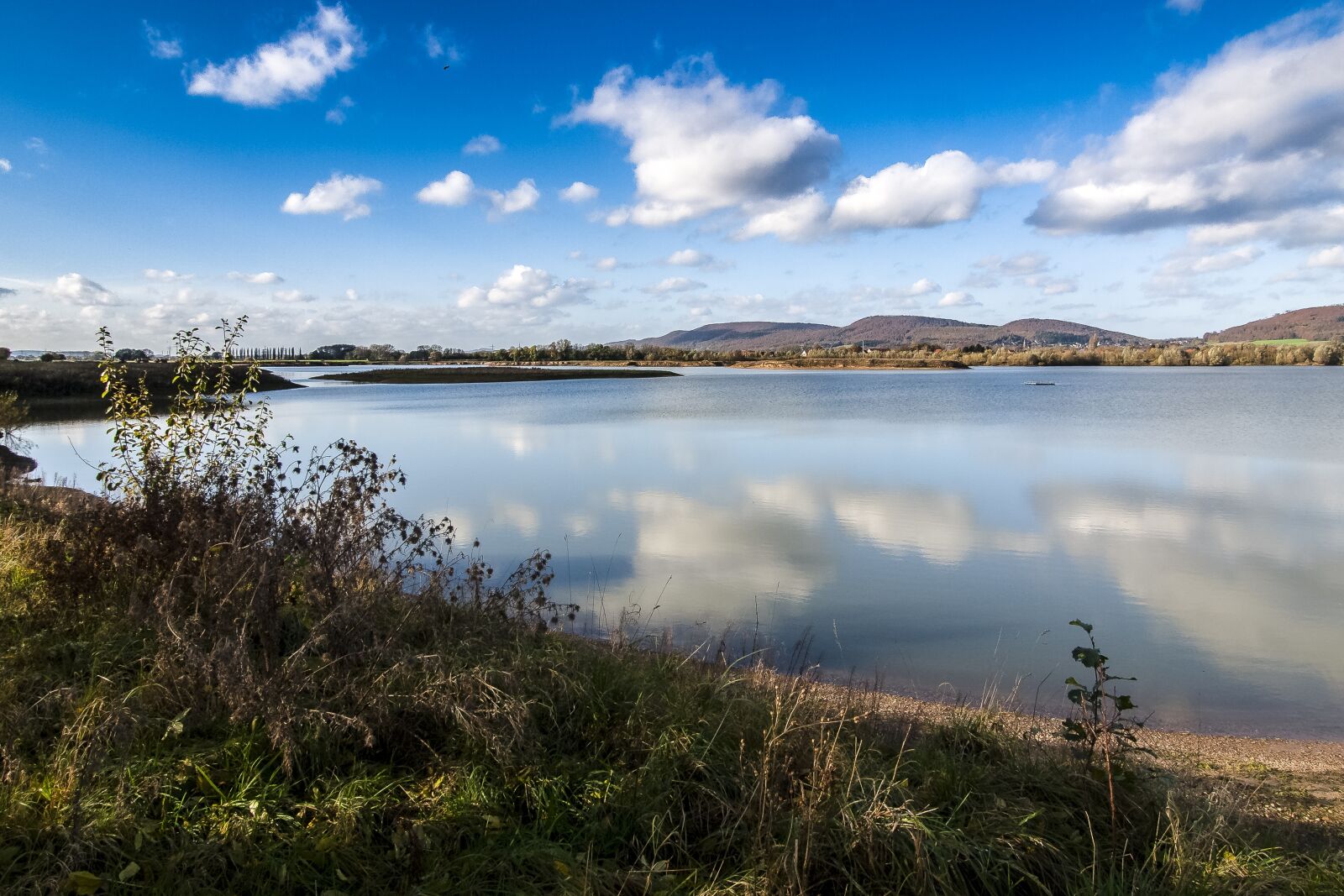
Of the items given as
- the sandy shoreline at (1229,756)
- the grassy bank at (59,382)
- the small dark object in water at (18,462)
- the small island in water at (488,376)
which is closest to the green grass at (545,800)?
the sandy shoreline at (1229,756)

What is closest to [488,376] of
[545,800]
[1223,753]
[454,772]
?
[1223,753]

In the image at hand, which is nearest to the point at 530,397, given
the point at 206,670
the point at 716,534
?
the point at 716,534

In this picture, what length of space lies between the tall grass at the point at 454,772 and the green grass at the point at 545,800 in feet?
0.05

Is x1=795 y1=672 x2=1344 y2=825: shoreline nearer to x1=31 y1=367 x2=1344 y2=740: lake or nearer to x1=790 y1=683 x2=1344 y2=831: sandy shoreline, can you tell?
x1=790 y1=683 x2=1344 y2=831: sandy shoreline

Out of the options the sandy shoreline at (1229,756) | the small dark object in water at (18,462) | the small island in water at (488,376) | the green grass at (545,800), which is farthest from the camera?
the small island in water at (488,376)

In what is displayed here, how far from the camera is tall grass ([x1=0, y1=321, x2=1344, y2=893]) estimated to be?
3203mm

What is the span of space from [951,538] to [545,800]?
Answer: 416 inches

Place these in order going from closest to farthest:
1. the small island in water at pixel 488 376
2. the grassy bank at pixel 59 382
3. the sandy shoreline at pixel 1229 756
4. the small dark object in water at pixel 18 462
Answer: the sandy shoreline at pixel 1229 756 < the small dark object in water at pixel 18 462 < the grassy bank at pixel 59 382 < the small island in water at pixel 488 376

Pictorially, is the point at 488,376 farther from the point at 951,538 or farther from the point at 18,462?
the point at 951,538

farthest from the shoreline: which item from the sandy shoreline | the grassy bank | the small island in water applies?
the small island in water

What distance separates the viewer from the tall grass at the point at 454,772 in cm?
320

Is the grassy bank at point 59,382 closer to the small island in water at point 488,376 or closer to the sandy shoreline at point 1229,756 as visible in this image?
the small island in water at point 488,376

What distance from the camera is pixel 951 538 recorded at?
12.9 m

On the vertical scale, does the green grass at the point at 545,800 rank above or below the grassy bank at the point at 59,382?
below
